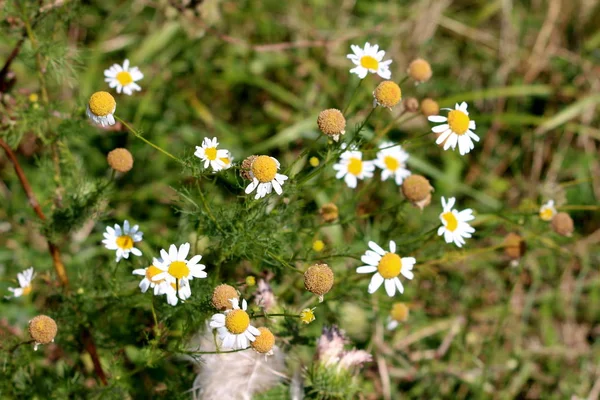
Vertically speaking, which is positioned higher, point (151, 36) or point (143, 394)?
point (151, 36)

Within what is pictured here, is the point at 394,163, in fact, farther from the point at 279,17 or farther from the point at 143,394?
the point at 279,17

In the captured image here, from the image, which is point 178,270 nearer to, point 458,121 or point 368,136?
point 458,121

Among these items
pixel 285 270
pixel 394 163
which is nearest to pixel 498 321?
pixel 394 163

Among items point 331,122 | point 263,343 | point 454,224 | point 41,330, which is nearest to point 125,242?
point 41,330

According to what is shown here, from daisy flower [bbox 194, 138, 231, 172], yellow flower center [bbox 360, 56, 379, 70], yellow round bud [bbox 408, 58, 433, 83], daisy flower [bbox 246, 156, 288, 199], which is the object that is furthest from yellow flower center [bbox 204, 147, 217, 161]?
yellow round bud [bbox 408, 58, 433, 83]

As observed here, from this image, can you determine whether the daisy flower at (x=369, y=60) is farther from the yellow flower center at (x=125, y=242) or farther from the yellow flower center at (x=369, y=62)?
the yellow flower center at (x=125, y=242)

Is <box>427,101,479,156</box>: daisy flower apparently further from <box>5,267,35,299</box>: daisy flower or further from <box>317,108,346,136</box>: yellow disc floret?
<box>5,267,35,299</box>: daisy flower

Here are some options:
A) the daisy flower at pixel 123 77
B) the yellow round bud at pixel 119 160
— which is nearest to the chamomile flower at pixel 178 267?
the yellow round bud at pixel 119 160
